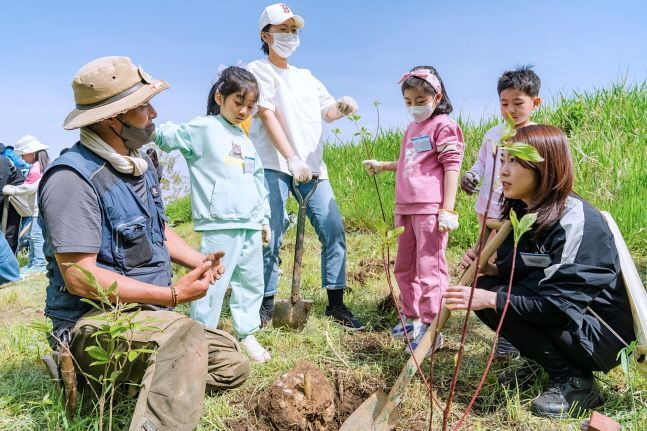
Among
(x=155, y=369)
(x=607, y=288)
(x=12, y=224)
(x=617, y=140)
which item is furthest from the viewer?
(x=12, y=224)

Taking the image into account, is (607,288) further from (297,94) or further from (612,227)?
(297,94)

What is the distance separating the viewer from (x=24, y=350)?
10.3 feet

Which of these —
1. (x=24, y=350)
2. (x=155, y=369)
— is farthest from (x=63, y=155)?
(x=24, y=350)

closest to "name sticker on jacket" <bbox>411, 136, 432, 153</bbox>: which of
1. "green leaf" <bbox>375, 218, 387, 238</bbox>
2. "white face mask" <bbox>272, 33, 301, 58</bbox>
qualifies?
"white face mask" <bbox>272, 33, 301, 58</bbox>

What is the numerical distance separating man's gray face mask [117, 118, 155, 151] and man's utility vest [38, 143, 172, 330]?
129 mm

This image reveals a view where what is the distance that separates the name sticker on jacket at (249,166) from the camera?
3040mm

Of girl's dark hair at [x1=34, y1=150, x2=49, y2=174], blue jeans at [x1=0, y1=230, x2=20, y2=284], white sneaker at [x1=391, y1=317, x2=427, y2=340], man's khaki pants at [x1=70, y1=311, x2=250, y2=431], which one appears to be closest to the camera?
man's khaki pants at [x1=70, y1=311, x2=250, y2=431]

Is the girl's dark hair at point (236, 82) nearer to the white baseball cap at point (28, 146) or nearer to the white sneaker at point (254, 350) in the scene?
the white sneaker at point (254, 350)

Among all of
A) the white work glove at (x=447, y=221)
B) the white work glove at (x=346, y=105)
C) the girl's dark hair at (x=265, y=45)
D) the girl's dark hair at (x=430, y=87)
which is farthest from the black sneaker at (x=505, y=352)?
the girl's dark hair at (x=265, y=45)

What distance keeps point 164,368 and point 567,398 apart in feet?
5.69

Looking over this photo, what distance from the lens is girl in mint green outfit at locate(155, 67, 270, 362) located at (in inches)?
114

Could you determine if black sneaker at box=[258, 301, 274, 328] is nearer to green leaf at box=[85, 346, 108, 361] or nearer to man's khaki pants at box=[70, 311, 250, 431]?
man's khaki pants at box=[70, 311, 250, 431]

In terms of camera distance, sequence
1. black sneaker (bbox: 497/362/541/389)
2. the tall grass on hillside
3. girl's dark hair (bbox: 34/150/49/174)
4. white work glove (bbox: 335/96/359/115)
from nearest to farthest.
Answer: black sneaker (bbox: 497/362/541/389) → white work glove (bbox: 335/96/359/115) → the tall grass on hillside → girl's dark hair (bbox: 34/150/49/174)

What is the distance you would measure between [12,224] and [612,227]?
7.62 meters
